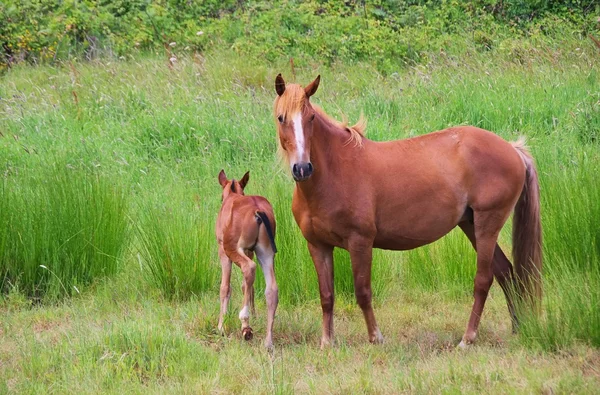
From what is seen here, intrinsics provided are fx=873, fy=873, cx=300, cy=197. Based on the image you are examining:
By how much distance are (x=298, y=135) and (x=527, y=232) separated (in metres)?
1.92

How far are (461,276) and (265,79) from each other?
7299 millimetres

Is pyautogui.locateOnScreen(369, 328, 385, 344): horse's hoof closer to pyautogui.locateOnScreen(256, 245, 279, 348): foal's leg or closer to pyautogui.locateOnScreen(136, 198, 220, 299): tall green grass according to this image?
pyautogui.locateOnScreen(256, 245, 279, 348): foal's leg

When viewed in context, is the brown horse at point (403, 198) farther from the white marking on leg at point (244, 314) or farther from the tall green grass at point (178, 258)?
the tall green grass at point (178, 258)

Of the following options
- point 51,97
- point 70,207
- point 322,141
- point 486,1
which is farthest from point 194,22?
point 322,141

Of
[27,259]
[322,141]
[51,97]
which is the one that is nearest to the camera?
[322,141]

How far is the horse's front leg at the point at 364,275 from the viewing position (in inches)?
234

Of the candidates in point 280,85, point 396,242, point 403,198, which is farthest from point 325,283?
point 280,85

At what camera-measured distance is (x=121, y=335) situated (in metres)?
5.68

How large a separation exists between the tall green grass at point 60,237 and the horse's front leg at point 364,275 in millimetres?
2555

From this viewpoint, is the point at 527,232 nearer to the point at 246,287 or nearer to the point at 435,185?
the point at 435,185

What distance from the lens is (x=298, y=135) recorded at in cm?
560

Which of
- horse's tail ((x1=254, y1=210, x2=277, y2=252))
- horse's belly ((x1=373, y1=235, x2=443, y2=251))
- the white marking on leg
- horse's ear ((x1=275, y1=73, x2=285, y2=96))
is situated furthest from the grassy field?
horse's belly ((x1=373, y1=235, x2=443, y2=251))

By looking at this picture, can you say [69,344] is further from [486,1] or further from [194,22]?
[486,1]

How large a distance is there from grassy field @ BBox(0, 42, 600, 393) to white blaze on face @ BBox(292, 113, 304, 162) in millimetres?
579
